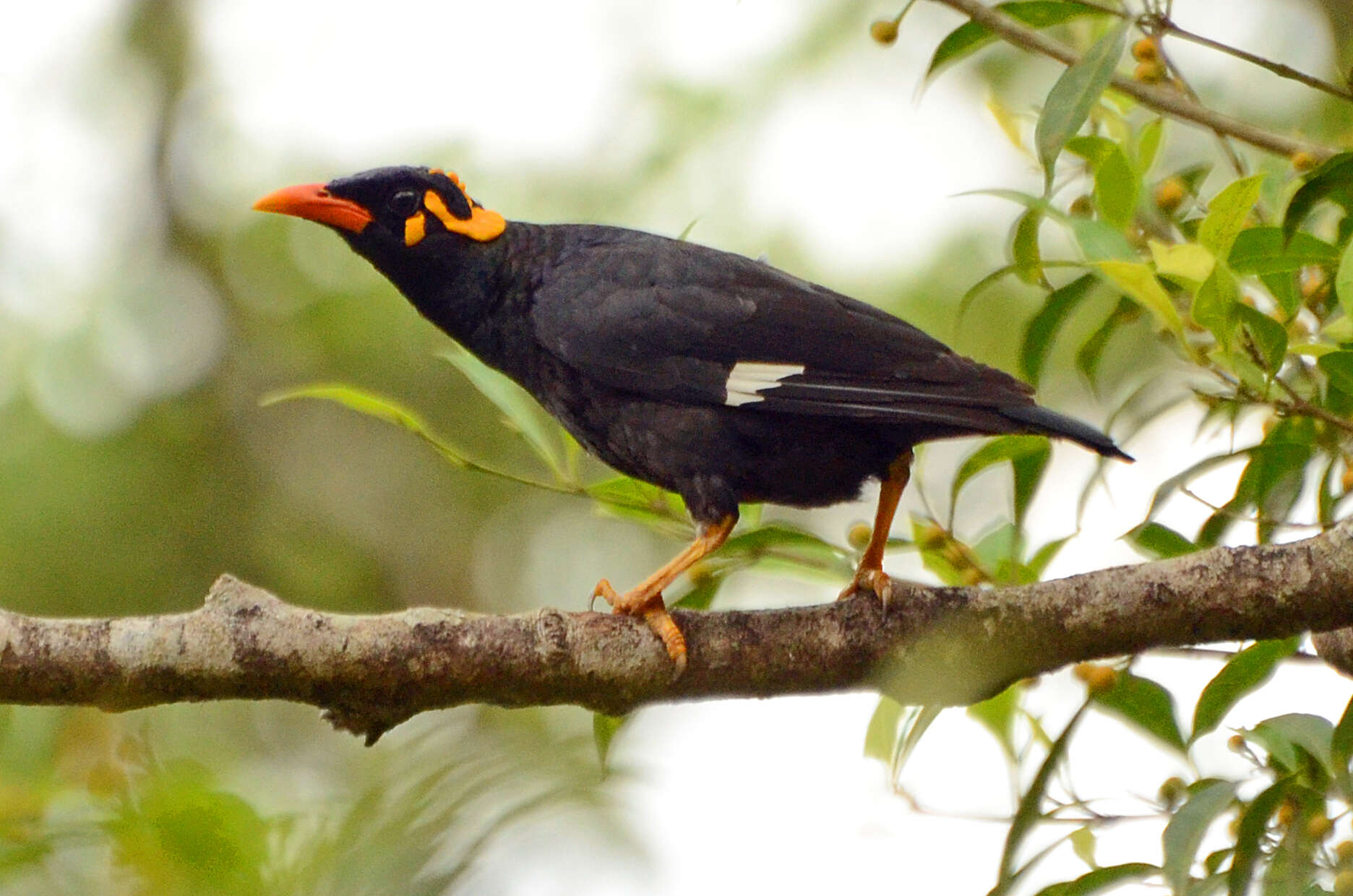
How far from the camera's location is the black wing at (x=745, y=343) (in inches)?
117

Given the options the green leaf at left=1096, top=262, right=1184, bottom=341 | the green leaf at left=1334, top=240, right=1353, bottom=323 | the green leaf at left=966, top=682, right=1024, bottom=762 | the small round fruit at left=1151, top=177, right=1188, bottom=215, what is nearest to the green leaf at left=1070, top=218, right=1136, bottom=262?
the green leaf at left=1096, top=262, right=1184, bottom=341

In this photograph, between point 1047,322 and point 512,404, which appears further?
point 512,404

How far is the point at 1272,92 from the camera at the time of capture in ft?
18.0

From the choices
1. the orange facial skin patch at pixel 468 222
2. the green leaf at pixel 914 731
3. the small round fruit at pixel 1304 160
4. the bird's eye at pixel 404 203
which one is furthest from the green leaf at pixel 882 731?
the bird's eye at pixel 404 203

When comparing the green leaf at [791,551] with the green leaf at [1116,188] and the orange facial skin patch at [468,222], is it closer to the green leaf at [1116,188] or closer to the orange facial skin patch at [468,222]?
the green leaf at [1116,188]

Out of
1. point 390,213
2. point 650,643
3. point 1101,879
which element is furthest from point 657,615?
point 390,213

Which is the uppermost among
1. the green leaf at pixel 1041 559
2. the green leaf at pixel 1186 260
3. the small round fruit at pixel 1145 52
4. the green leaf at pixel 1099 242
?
the small round fruit at pixel 1145 52

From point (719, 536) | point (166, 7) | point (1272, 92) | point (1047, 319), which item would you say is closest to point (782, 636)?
point (719, 536)

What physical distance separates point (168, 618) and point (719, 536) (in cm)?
118

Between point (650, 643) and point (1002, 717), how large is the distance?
81 cm

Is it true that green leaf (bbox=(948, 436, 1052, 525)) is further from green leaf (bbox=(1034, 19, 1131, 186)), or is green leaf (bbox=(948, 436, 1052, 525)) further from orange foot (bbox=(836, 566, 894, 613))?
green leaf (bbox=(1034, 19, 1131, 186))

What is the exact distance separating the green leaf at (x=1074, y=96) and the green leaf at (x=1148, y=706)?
0.94 meters

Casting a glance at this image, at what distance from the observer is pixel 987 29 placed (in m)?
2.65

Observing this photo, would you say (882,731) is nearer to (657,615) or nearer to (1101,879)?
(657,615)
